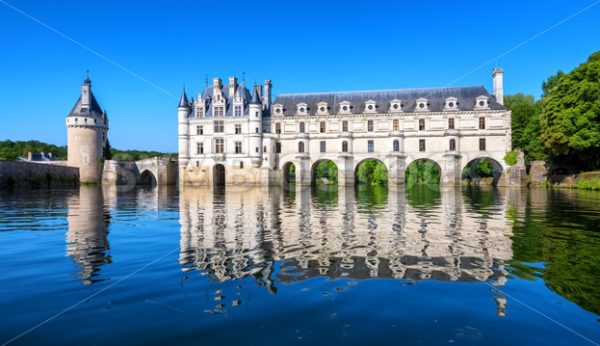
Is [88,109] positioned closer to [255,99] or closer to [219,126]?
[219,126]

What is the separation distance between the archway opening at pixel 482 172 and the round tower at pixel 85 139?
5423cm

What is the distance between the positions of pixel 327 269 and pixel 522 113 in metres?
64.7

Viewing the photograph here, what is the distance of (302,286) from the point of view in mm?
6355

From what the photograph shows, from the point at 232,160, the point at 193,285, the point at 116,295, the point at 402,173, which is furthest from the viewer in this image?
the point at 232,160

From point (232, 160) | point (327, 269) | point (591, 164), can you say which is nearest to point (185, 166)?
point (232, 160)

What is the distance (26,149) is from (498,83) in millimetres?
107171

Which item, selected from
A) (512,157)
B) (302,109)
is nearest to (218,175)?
(302,109)

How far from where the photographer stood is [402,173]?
167ft

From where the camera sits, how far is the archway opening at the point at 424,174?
74500mm

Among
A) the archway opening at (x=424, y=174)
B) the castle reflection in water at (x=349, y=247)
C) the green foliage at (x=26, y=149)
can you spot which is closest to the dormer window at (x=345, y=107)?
the archway opening at (x=424, y=174)

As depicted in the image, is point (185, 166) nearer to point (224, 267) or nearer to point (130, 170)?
point (130, 170)

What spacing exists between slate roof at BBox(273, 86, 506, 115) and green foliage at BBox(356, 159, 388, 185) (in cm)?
2295

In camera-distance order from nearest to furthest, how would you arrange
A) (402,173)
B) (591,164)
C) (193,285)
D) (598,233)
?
(193,285), (598,233), (591,164), (402,173)

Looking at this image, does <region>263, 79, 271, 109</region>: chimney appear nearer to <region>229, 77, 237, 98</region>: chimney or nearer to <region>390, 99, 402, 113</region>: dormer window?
<region>229, 77, 237, 98</region>: chimney
